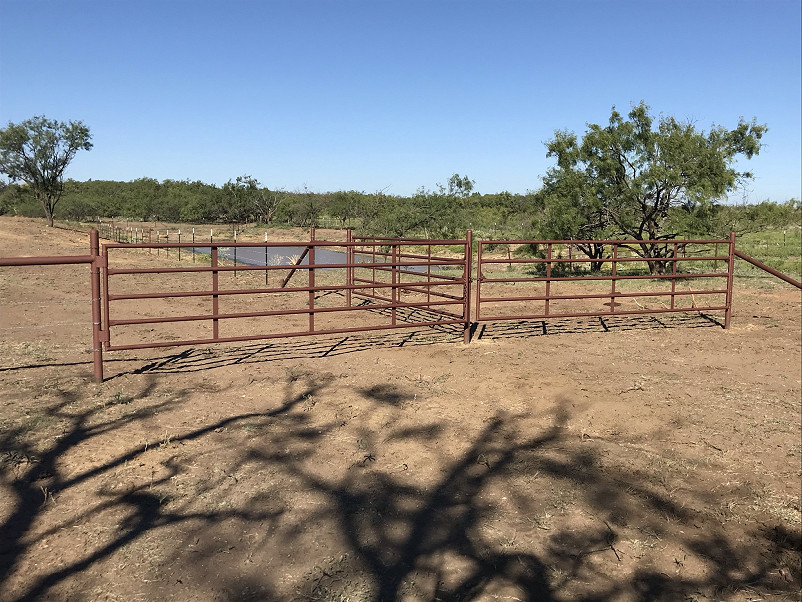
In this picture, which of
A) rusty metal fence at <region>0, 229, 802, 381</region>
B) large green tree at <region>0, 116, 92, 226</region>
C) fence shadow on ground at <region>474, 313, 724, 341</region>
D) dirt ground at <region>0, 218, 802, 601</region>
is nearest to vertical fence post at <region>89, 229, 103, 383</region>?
rusty metal fence at <region>0, 229, 802, 381</region>

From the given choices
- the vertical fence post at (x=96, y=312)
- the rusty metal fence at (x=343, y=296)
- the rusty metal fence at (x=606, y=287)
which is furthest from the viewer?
the rusty metal fence at (x=606, y=287)

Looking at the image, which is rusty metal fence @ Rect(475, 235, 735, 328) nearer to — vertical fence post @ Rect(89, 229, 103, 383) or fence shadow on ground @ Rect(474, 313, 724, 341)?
fence shadow on ground @ Rect(474, 313, 724, 341)

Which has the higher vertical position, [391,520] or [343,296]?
[343,296]

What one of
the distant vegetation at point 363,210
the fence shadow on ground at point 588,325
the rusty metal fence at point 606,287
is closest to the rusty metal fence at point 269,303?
the fence shadow on ground at point 588,325

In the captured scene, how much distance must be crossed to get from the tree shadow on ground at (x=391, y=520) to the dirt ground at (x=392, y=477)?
1cm

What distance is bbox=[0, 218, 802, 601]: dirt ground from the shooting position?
9.90 ft

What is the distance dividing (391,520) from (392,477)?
56cm

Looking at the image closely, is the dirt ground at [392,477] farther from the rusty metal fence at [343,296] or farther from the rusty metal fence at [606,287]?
the rusty metal fence at [606,287]

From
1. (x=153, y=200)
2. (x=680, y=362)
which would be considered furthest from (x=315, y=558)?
(x=153, y=200)

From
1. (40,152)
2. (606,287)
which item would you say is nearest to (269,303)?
(606,287)

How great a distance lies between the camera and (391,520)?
3484mm

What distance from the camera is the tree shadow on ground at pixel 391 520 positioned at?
296 centimetres

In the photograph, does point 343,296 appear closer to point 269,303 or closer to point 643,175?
point 269,303

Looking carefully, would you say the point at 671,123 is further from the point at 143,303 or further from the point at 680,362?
the point at 143,303
